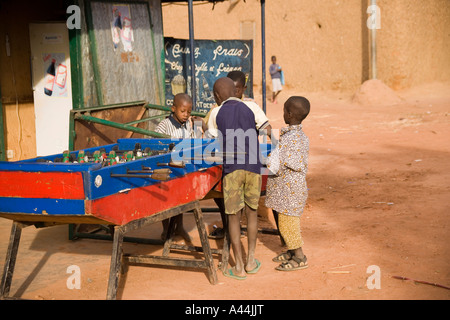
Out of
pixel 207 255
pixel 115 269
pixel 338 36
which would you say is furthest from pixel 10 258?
pixel 338 36

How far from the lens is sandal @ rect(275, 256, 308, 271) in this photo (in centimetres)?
482

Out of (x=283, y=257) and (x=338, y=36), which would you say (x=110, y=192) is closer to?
(x=283, y=257)

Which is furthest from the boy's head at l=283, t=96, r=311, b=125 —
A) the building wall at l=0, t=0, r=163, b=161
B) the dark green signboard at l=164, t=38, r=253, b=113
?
the dark green signboard at l=164, t=38, r=253, b=113

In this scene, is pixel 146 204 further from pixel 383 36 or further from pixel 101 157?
pixel 383 36

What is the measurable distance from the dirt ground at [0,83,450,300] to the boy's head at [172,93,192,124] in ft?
4.31

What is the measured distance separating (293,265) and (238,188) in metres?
0.83

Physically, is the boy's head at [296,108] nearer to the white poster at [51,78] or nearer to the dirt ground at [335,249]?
the dirt ground at [335,249]

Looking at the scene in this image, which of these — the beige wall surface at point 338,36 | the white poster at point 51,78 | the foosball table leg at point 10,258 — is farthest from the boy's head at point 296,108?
the beige wall surface at point 338,36

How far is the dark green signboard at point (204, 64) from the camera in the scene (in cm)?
913

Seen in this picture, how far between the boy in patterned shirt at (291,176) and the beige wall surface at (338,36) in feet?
42.7

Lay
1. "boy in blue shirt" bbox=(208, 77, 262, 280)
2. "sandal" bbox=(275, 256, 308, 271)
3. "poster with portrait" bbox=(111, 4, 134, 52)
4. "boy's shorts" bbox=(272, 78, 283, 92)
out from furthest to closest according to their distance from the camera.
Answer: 1. "boy's shorts" bbox=(272, 78, 283, 92)
2. "poster with portrait" bbox=(111, 4, 134, 52)
3. "sandal" bbox=(275, 256, 308, 271)
4. "boy in blue shirt" bbox=(208, 77, 262, 280)

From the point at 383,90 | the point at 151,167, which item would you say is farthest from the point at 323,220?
the point at 383,90

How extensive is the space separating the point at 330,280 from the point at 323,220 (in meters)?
1.82

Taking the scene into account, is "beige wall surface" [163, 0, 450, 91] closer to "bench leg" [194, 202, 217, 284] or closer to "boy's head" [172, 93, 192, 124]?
"boy's head" [172, 93, 192, 124]
